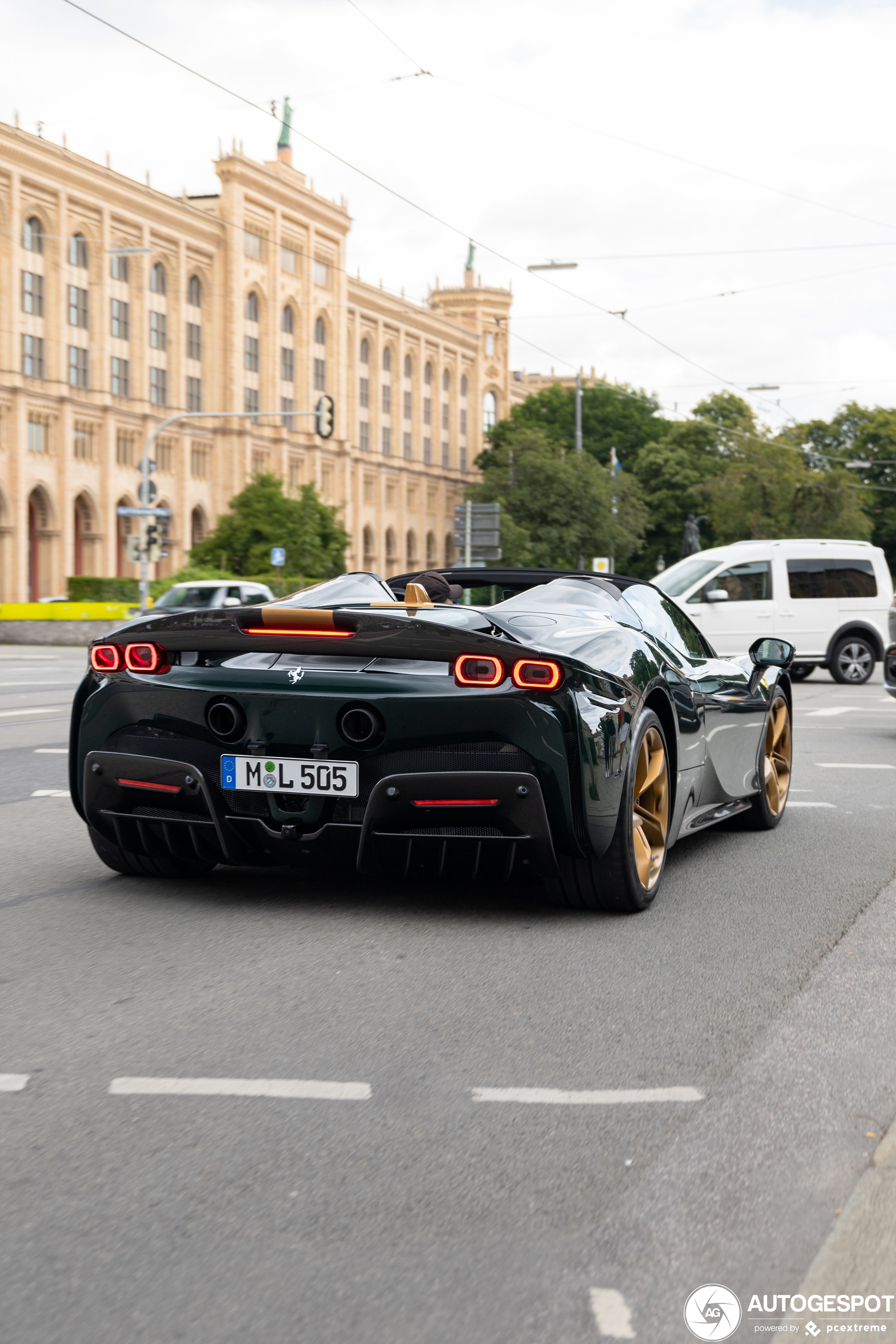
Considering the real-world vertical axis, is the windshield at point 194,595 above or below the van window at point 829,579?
below

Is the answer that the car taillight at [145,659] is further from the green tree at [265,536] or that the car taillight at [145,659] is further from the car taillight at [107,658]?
the green tree at [265,536]

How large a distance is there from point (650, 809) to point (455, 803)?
3.37ft

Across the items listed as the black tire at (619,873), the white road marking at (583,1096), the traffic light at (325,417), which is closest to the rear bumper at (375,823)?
the black tire at (619,873)

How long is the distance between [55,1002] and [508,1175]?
1747mm

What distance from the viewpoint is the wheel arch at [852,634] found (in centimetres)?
2325

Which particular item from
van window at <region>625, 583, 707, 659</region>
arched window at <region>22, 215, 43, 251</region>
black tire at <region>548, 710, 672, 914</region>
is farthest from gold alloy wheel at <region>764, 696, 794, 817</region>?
arched window at <region>22, 215, 43, 251</region>

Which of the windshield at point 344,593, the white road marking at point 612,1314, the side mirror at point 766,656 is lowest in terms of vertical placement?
the white road marking at point 612,1314

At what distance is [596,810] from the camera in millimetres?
5188

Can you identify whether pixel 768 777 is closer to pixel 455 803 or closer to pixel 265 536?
pixel 455 803

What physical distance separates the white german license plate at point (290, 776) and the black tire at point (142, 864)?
2.40 feet

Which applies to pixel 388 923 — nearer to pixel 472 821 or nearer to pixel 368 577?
pixel 472 821

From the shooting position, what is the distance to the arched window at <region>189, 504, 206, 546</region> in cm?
7288

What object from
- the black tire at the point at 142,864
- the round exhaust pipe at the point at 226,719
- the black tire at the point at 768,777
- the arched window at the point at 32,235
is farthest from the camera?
the arched window at the point at 32,235

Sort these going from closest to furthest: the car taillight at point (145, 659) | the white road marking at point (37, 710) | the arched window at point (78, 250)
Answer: the car taillight at point (145, 659)
the white road marking at point (37, 710)
the arched window at point (78, 250)
